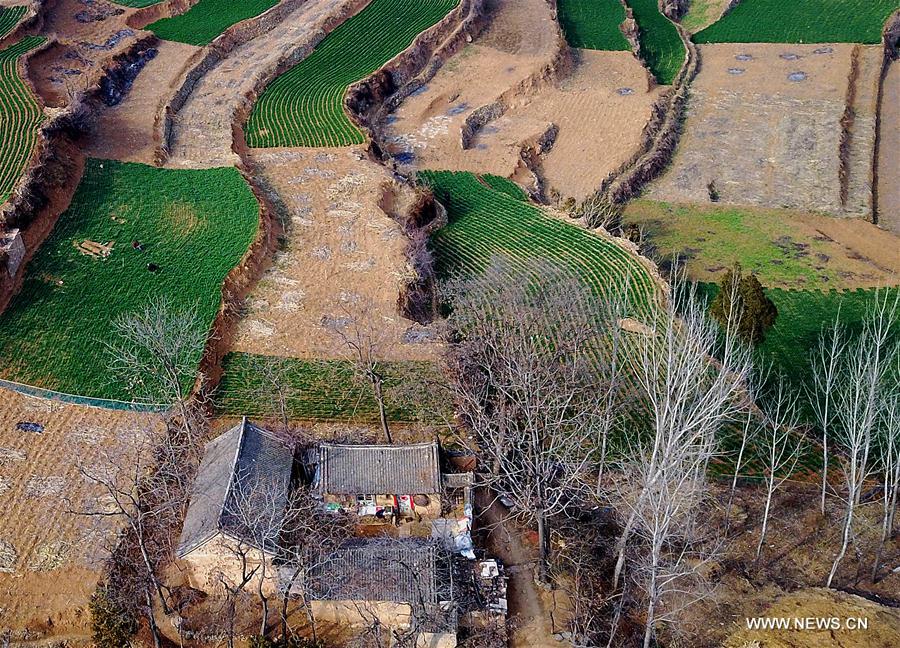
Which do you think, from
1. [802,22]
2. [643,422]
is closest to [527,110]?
[802,22]

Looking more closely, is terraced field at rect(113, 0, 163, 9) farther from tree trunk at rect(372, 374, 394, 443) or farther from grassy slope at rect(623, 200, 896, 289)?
tree trunk at rect(372, 374, 394, 443)

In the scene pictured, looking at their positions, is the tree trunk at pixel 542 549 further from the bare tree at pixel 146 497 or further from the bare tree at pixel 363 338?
the bare tree at pixel 146 497

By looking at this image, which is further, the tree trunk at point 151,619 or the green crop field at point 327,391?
the green crop field at point 327,391

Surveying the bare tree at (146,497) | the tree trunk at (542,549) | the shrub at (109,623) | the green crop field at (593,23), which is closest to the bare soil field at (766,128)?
the green crop field at (593,23)

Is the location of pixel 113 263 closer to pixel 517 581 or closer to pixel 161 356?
pixel 161 356

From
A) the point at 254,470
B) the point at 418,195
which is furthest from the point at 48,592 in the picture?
the point at 418,195
